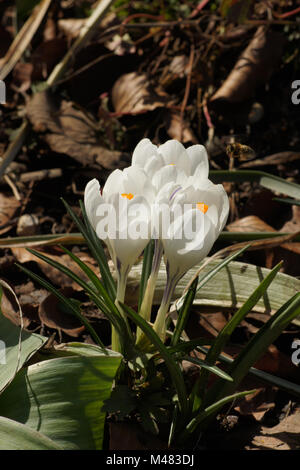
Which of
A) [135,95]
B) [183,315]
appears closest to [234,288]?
[183,315]

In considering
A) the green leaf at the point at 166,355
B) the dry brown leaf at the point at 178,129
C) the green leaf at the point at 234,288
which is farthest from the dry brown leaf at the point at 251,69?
the green leaf at the point at 166,355

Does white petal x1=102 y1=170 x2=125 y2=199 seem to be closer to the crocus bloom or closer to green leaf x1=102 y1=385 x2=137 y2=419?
the crocus bloom

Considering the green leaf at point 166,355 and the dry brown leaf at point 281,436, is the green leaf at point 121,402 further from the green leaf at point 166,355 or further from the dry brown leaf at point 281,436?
the dry brown leaf at point 281,436

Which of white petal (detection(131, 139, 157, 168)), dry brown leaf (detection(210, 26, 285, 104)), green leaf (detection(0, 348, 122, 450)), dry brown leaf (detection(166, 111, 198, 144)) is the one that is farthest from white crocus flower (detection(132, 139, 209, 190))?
dry brown leaf (detection(210, 26, 285, 104))

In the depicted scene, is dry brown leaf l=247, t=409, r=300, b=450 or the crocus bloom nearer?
the crocus bloom

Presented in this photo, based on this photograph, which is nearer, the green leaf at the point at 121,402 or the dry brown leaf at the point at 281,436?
the green leaf at the point at 121,402
